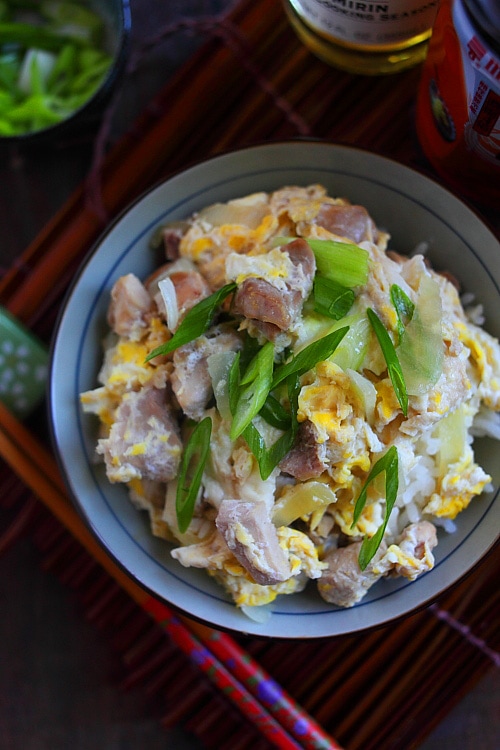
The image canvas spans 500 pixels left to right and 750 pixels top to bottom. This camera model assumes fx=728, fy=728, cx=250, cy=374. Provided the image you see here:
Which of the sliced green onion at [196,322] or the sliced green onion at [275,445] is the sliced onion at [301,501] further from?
the sliced green onion at [196,322]

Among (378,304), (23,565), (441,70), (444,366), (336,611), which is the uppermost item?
(441,70)

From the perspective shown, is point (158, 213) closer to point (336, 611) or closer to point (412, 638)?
point (336, 611)

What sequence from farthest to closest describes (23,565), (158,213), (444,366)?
(23,565) → (158,213) → (444,366)

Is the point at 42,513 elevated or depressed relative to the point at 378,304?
depressed

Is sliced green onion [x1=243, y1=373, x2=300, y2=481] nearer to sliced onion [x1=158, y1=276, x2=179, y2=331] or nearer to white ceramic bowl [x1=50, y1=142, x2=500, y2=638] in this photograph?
sliced onion [x1=158, y1=276, x2=179, y2=331]

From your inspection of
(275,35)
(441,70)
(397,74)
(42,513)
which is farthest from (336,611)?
(275,35)

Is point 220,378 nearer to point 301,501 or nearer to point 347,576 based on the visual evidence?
point 301,501
